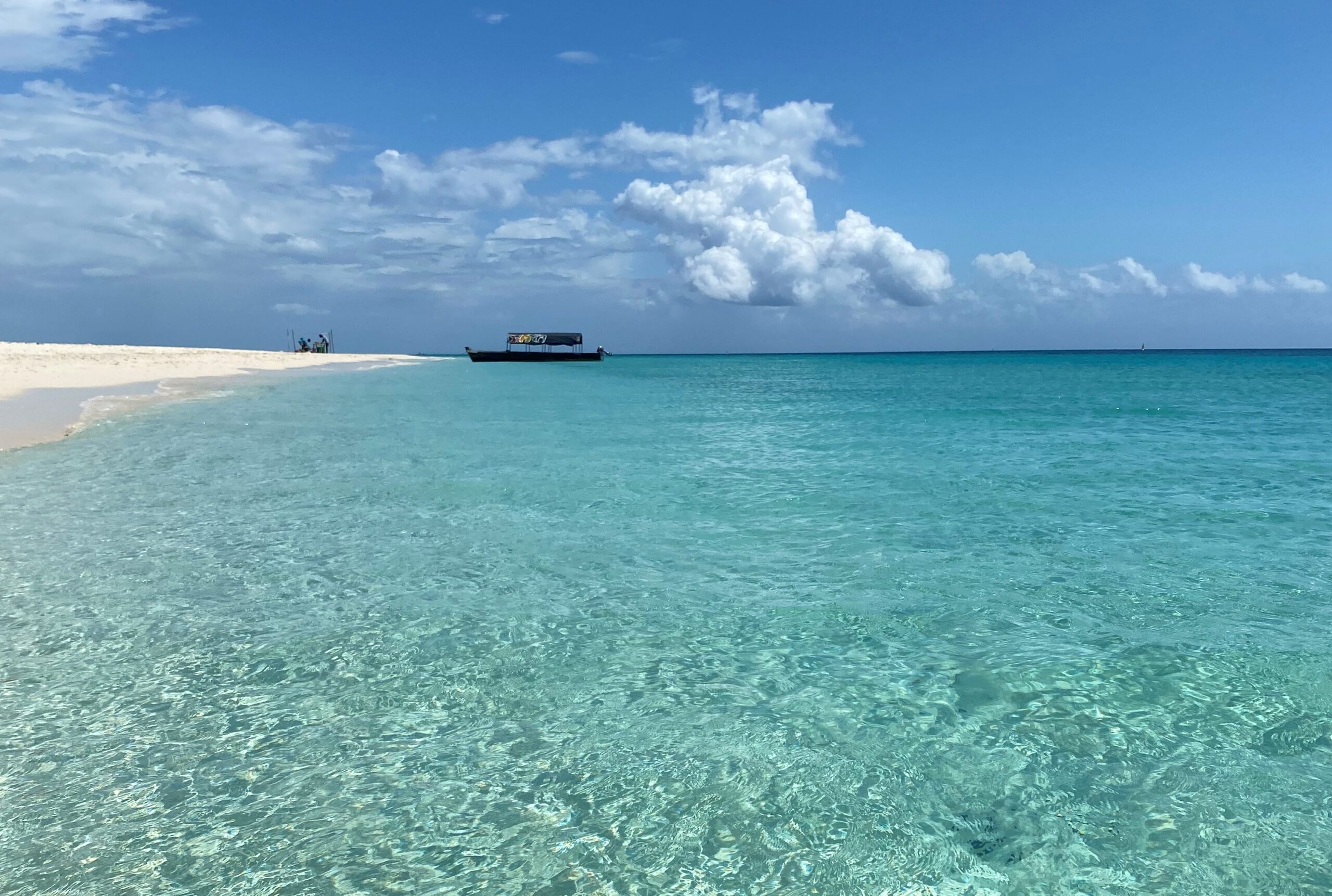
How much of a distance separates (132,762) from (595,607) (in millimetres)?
4261

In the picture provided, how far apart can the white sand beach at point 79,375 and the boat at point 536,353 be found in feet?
87.9

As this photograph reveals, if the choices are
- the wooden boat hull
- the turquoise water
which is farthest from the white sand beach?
the wooden boat hull

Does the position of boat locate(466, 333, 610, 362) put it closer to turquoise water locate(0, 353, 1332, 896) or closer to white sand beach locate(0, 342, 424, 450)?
white sand beach locate(0, 342, 424, 450)

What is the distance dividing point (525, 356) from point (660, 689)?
125 metres

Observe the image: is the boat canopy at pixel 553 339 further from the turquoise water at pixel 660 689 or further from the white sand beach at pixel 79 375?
the turquoise water at pixel 660 689

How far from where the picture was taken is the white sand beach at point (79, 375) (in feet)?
77.9

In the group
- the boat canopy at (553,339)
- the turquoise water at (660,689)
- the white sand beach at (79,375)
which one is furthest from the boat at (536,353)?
the turquoise water at (660,689)

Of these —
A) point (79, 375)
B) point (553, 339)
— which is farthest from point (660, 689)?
point (553, 339)

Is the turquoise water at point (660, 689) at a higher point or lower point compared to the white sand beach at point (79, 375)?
lower

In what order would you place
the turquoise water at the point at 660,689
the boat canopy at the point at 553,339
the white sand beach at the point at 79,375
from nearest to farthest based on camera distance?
the turquoise water at the point at 660,689
the white sand beach at the point at 79,375
the boat canopy at the point at 553,339

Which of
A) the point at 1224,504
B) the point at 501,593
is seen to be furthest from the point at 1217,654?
the point at 1224,504

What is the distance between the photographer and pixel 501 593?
8969 mm

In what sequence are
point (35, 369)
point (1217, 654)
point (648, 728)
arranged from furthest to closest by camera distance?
point (35, 369), point (1217, 654), point (648, 728)

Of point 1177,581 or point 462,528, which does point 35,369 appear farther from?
point 1177,581
